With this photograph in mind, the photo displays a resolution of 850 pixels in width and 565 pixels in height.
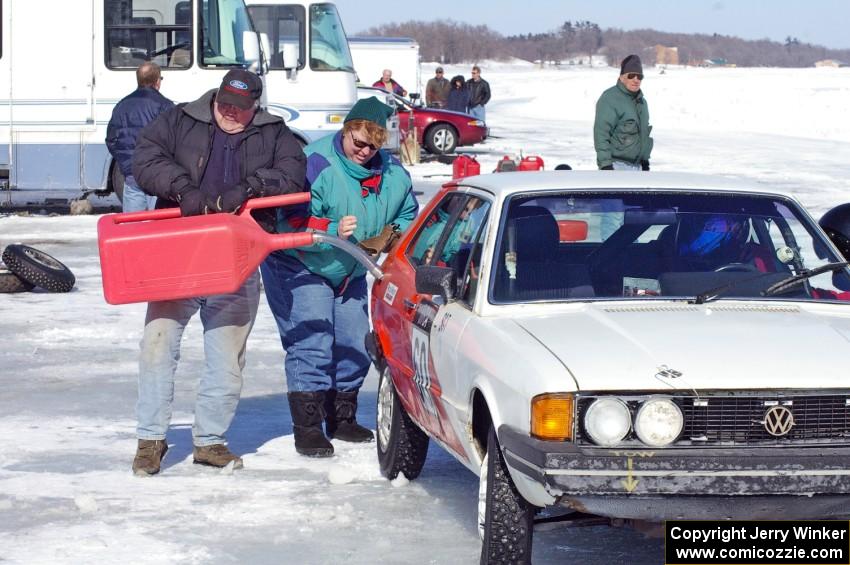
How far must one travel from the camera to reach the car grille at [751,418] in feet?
14.3

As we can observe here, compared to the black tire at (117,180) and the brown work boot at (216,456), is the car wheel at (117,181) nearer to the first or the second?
the black tire at (117,180)

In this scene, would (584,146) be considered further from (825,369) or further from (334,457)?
(825,369)

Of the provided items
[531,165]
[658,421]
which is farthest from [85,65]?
[658,421]

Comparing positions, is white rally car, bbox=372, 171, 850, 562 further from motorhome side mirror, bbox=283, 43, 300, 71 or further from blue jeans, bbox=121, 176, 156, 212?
motorhome side mirror, bbox=283, 43, 300, 71

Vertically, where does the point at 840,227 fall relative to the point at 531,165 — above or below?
above

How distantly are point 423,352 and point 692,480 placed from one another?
157 cm

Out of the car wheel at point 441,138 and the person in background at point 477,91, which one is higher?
the person in background at point 477,91

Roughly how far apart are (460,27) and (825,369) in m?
175

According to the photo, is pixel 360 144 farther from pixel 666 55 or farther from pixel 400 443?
pixel 666 55

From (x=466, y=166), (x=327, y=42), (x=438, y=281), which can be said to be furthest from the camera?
(x=327, y=42)

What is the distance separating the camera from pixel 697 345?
4.61m

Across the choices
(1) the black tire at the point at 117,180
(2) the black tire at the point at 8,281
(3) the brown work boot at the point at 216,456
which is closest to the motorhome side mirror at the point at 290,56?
(1) the black tire at the point at 117,180

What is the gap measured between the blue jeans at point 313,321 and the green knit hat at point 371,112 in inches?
29.7

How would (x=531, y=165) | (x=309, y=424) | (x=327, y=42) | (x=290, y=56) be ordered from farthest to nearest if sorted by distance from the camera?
1. (x=327, y=42)
2. (x=290, y=56)
3. (x=531, y=165)
4. (x=309, y=424)
